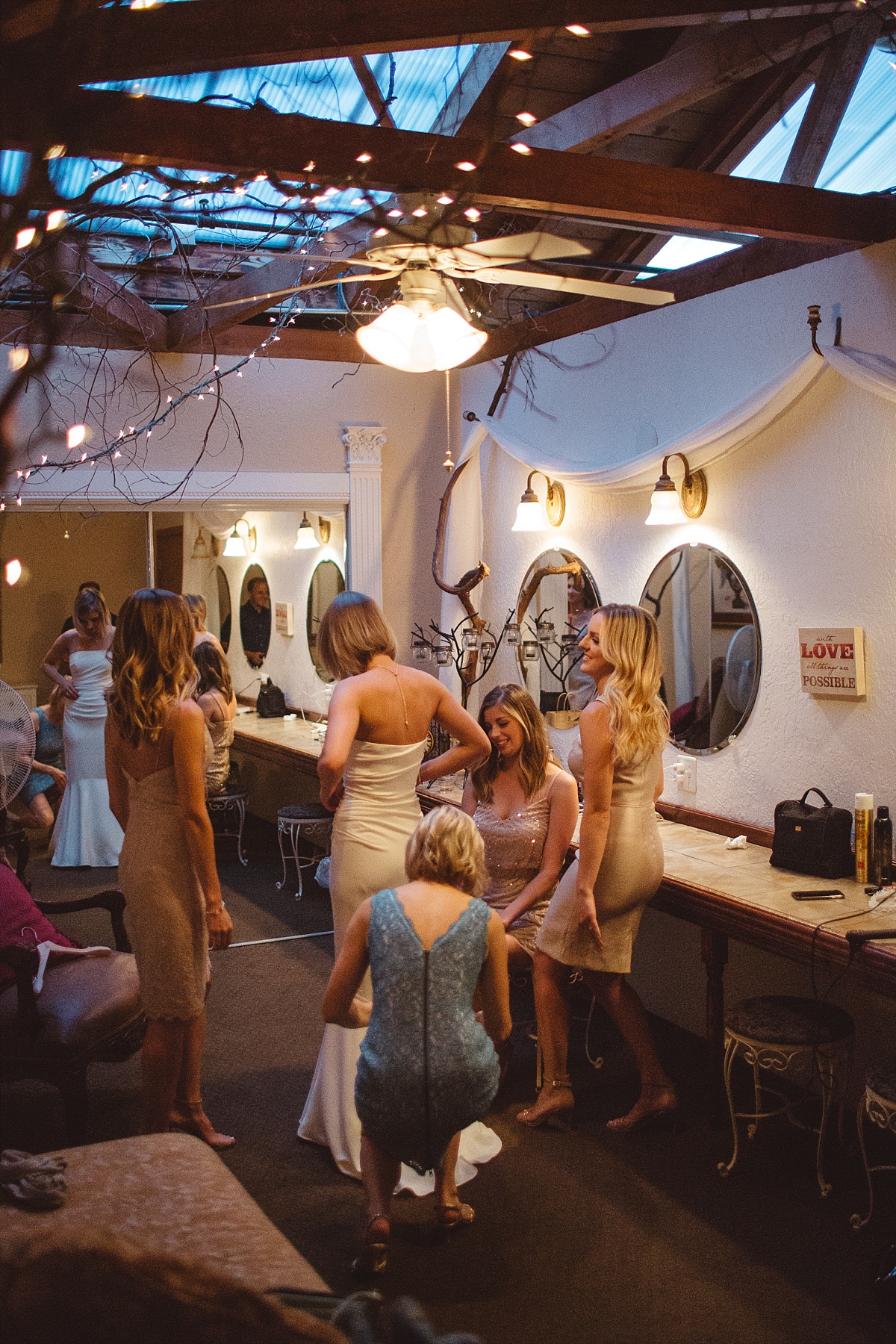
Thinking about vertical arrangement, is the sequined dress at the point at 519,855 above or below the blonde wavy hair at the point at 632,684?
below

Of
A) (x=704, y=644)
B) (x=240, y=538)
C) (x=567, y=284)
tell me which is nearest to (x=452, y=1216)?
(x=704, y=644)

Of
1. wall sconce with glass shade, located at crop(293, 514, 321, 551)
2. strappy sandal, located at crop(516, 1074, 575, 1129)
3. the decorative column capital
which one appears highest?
the decorative column capital

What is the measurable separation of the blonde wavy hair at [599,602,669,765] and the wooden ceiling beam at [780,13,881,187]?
1852 millimetres

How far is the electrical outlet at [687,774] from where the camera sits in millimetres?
4492

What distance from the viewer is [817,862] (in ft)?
11.8

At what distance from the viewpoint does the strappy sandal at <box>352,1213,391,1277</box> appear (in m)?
2.79

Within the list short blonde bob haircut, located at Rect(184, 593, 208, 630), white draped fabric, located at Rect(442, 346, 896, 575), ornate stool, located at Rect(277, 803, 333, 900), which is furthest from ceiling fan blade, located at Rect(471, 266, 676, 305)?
ornate stool, located at Rect(277, 803, 333, 900)

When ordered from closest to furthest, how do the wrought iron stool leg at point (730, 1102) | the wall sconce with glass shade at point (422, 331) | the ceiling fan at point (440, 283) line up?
1. the ceiling fan at point (440, 283)
2. the wall sconce with glass shade at point (422, 331)
3. the wrought iron stool leg at point (730, 1102)

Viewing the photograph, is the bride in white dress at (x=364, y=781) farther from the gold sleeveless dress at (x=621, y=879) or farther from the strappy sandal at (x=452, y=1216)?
the gold sleeveless dress at (x=621, y=879)

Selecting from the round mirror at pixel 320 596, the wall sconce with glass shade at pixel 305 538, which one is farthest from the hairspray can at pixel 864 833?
the wall sconce with glass shade at pixel 305 538

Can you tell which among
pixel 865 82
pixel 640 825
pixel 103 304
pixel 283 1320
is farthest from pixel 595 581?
pixel 283 1320

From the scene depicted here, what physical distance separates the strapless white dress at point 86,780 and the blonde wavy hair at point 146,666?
4051mm

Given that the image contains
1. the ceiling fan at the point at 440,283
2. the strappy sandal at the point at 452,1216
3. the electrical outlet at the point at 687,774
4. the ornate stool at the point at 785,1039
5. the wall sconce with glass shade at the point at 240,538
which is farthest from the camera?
the wall sconce with glass shade at the point at 240,538

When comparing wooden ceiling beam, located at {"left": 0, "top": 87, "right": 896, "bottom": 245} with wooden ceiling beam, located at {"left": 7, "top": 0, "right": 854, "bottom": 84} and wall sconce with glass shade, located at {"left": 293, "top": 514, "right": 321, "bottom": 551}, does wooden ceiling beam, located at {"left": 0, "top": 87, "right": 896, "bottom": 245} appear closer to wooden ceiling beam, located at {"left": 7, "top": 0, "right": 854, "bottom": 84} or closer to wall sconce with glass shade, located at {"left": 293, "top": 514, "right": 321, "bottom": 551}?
wooden ceiling beam, located at {"left": 7, "top": 0, "right": 854, "bottom": 84}
